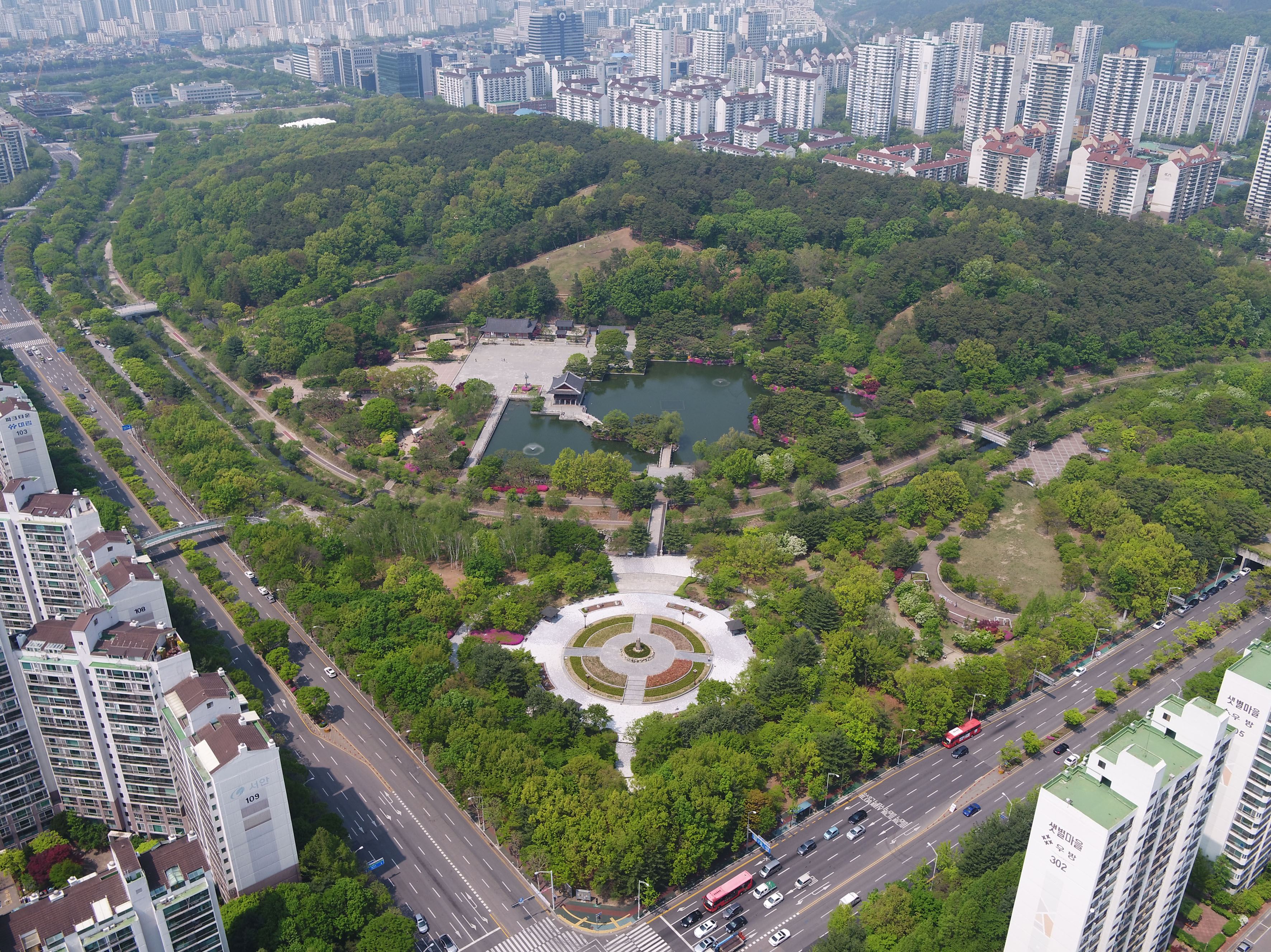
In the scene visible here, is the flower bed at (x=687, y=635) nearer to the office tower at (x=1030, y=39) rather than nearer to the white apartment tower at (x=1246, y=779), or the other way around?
the white apartment tower at (x=1246, y=779)

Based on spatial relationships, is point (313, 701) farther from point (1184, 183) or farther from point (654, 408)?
point (1184, 183)

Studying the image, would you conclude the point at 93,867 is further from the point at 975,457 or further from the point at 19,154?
the point at 19,154

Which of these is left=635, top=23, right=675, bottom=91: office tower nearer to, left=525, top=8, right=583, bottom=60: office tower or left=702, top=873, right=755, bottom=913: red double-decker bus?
left=525, top=8, right=583, bottom=60: office tower

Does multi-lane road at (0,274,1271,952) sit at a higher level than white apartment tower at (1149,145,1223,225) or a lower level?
lower

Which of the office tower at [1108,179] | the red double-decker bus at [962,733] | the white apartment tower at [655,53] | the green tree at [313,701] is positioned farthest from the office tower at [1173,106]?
the green tree at [313,701]

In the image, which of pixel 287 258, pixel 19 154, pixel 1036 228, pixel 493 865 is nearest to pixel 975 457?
pixel 1036 228

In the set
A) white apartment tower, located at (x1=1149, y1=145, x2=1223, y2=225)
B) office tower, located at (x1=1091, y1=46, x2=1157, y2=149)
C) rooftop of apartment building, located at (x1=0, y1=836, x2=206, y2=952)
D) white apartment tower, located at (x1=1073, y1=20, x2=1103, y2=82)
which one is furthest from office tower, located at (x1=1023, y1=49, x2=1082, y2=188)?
rooftop of apartment building, located at (x1=0, y1=836, x2=206, y2=952)
